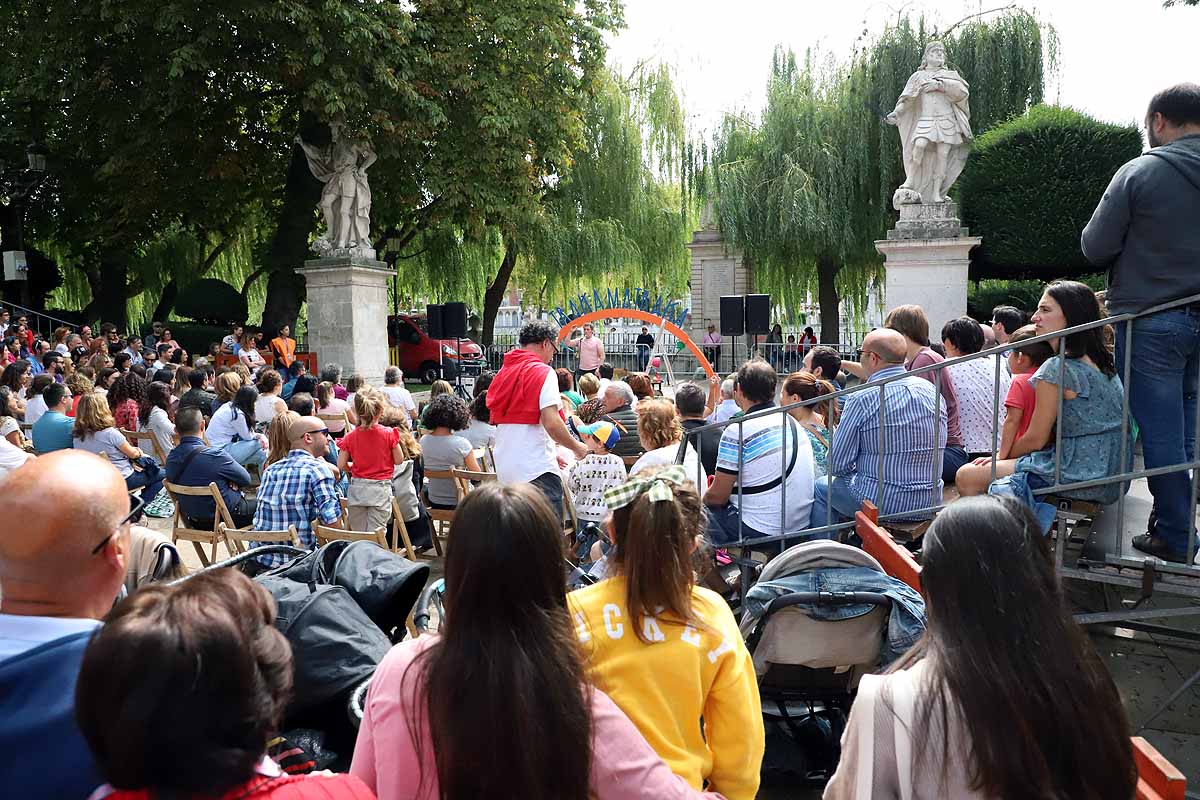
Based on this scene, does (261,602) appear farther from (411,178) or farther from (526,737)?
(411,178)

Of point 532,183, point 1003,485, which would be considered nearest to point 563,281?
point 532,183

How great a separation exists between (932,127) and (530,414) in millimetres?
A: 9518

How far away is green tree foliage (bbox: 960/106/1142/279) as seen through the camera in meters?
17.5

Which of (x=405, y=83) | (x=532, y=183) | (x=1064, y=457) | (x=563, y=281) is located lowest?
(x=1064, y=457)

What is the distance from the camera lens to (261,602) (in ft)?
5.22

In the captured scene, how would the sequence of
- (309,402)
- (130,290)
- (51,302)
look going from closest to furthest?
1. (309,402)
2. (130,290)
3. (51,302)

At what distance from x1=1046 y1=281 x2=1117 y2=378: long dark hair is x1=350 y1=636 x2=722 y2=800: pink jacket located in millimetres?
3135

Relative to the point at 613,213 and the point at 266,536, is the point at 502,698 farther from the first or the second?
the point at 613,213

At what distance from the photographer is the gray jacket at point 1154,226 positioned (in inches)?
148

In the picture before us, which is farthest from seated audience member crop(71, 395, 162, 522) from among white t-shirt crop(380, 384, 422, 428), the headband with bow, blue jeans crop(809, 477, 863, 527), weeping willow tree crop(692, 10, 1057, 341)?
weeping willow tree crop(692, 10, 1057, 341)

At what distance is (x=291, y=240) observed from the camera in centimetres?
2012

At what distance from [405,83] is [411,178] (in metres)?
3.22

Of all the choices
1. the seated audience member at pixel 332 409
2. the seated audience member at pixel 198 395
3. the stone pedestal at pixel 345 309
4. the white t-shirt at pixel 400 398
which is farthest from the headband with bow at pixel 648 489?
the stone pedestal at pixel 345 309

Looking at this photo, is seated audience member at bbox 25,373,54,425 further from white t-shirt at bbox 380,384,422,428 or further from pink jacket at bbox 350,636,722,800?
pink jacket at bbox 350,636,722,800
